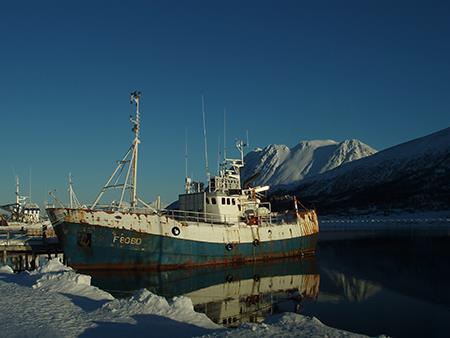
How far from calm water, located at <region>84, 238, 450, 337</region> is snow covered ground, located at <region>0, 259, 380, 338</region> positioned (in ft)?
17.7

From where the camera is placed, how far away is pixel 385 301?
27984mm

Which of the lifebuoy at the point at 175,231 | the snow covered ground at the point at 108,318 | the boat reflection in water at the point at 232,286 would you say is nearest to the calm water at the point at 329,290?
the boat reflection in water at the point at 232,286

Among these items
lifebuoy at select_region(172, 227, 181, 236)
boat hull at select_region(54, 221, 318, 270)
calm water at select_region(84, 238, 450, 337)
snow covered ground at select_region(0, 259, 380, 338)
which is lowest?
calm water at select_region(84, 238, 450, 337)

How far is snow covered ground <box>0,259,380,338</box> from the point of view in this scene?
14922mm

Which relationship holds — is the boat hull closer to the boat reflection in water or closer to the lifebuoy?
the lifebuoy

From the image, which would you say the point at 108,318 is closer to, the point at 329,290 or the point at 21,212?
the point at 329,290

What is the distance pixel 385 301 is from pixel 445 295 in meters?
4.17

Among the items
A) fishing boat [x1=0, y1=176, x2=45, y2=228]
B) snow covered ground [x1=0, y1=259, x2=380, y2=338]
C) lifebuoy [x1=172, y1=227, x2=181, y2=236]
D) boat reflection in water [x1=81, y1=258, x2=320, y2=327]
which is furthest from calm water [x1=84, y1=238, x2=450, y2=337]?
fishing boat [x1=0, y1=176, x2=45, y2=228]

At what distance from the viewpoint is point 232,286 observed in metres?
33.5

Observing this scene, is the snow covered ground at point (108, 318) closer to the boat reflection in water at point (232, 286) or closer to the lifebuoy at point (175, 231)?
the boat reflection in water at point (232, 286)

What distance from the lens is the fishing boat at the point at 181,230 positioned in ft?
123

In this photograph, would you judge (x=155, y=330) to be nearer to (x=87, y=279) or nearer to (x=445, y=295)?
(x=87, y=279)

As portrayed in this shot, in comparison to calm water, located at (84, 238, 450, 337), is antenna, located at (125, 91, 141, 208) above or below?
above

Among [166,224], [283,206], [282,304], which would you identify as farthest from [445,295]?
[283,206]
